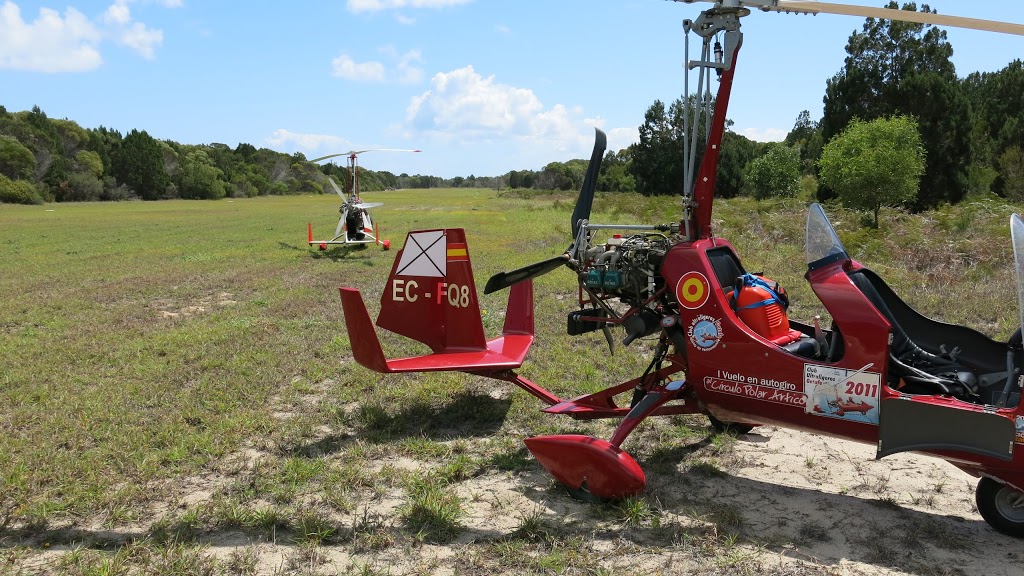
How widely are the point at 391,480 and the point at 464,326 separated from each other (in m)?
1.94

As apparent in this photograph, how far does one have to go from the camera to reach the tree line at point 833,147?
1518 inches

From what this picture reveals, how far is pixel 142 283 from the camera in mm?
15055

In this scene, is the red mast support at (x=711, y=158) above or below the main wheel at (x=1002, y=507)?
above

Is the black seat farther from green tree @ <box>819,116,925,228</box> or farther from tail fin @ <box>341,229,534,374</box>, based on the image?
green tree @ <box>819,116,925,228</box>

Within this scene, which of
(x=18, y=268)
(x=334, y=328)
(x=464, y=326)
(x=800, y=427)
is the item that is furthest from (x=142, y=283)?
(x=800, y=427)

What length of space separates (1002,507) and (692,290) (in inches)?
90.9

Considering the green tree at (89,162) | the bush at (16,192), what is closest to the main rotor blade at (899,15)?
the bush at (16,192)

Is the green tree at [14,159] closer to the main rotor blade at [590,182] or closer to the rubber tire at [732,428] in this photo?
the main rotor blade at [590,182]

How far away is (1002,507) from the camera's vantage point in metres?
4.11

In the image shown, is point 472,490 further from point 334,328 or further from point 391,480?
point 334,328

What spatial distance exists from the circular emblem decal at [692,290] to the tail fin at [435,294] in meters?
2.26

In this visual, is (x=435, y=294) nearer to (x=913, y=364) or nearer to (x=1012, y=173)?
(x=913, y=364)

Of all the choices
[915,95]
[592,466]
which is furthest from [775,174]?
[592,466]

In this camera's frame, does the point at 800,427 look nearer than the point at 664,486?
Yes
